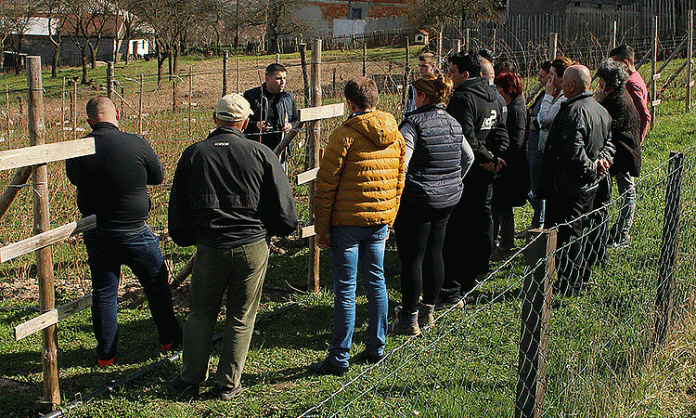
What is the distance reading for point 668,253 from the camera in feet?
14.5

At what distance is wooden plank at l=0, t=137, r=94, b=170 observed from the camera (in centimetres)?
348

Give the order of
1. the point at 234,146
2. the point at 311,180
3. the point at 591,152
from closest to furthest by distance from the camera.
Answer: the point at 234,146
the point at 591,152
the point at 311,180

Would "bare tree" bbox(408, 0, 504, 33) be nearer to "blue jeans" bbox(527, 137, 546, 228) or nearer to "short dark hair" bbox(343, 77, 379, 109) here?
"blue jeans" bbox(527, 137, 546, 228)

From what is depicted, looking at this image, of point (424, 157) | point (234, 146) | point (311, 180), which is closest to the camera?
point (234, 146)

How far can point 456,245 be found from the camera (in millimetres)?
5441

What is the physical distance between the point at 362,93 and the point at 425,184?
82 centimetres

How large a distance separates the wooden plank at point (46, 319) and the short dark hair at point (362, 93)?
2025 mm

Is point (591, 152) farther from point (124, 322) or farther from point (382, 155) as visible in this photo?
point (124, 322)

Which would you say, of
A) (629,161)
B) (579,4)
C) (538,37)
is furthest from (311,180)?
(579,4)

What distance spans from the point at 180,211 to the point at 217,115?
58cm

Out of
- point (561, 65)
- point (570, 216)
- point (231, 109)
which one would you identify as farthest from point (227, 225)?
point (561, 65)

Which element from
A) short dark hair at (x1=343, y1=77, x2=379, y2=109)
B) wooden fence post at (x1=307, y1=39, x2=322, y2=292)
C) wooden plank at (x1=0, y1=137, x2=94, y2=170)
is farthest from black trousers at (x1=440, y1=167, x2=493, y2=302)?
wooden plank at (x1=0, y1=137, x2=94, y2=170)

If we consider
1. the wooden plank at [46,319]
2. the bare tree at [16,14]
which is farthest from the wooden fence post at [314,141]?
the bare tree at [16,14]

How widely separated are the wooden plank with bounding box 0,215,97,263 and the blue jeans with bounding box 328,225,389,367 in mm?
1509
